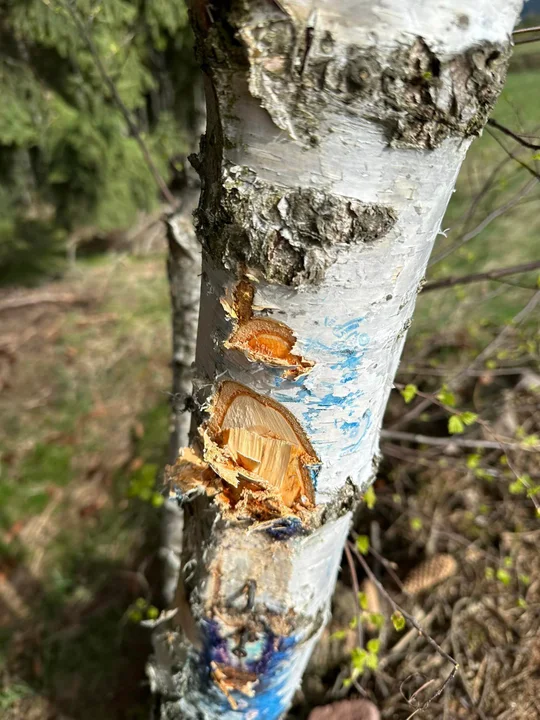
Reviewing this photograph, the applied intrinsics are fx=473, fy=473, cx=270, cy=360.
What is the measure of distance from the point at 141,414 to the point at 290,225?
3124 millimetres

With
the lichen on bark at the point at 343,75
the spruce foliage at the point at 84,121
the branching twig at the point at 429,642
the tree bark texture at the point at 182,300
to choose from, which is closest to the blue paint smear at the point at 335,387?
the lichen on bark at the point at 343,75

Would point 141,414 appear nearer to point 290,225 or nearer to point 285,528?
point 285,528

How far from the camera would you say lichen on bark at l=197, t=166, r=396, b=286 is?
58 centimetres

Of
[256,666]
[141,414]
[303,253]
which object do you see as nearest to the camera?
[303,253]

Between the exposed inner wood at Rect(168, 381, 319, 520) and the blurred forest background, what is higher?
the exposed inner wood at Rect(168, 381, 319, 520)

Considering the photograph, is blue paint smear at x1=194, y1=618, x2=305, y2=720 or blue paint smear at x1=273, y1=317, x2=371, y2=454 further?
blue paint smear at x1=194, y1=618, x2=305, y2=720

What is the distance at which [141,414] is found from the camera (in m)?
3.50

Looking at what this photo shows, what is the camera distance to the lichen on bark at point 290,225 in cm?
58

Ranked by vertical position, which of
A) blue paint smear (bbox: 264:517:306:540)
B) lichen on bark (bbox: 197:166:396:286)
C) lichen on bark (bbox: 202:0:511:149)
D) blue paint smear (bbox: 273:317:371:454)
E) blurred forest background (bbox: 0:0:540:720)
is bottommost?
blurred forest background (bbox: 0:0:540:720)

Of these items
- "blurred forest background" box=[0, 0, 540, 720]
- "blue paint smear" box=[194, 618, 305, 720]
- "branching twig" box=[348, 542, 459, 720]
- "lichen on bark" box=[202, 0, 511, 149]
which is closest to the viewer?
"lichen on bark" box=[202, 0, 511, 149]

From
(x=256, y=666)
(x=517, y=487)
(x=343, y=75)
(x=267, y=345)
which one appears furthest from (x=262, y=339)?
(x=517, y=487)

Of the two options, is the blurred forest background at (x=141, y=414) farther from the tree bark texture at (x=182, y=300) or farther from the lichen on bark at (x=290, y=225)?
the lichen on bark at (x=290, y=225)

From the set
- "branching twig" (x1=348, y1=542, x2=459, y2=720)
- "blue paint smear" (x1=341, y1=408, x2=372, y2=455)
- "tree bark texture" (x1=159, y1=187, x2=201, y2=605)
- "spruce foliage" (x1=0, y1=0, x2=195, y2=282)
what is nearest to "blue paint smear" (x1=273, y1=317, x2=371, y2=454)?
"blue paint smear" (x1=341, y1=408, x2=372, y2=455)

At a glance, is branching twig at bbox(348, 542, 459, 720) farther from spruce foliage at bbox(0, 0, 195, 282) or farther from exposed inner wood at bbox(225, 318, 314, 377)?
spruce foliage at bbox(0, 0, 195, 282)
